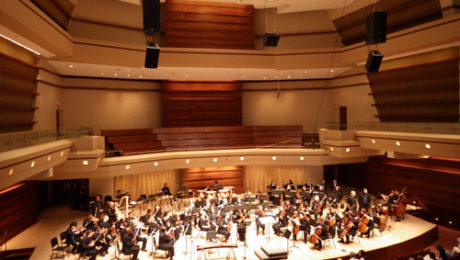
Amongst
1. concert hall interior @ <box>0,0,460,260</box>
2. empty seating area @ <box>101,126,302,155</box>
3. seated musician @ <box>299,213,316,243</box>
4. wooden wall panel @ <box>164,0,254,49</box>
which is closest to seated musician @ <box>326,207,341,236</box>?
concert hall interior @ <box>0,0,460,260</box>

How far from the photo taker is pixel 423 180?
1352 centimetres

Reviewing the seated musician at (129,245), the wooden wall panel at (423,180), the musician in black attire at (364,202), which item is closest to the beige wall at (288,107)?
the wooden wall panel at (423,180)

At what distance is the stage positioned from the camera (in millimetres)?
9367

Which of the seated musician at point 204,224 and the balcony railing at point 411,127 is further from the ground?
the balcony railing at point 411,127

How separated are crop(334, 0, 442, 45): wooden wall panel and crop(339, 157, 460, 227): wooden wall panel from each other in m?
5.52

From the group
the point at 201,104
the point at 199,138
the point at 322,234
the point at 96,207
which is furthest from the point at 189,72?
the point at 322,234

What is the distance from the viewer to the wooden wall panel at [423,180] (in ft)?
40.5

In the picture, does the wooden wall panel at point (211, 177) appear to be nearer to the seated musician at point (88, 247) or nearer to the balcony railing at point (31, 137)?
the balcony railing at point (31, 137)

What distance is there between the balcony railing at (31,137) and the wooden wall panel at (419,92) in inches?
498

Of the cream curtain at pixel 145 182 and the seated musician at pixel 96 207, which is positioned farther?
the cream curtain at pixel 145 182

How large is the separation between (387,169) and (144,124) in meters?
12.0

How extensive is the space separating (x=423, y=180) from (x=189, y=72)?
10868 millimetres

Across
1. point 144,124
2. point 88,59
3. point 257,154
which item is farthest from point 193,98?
point 88,59

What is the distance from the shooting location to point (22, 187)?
1176 centimetres
